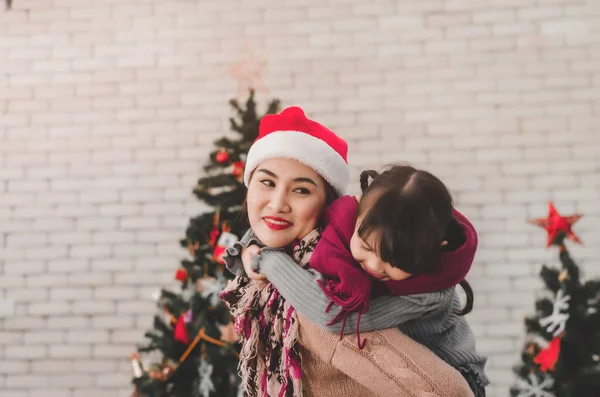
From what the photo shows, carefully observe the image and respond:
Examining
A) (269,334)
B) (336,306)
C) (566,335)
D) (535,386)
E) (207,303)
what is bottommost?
(535,386)

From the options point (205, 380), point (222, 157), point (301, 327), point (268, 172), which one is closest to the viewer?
point (301, 327)

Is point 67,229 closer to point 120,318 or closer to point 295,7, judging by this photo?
point 120,318

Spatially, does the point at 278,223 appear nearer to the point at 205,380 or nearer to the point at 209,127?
the point at 205,380

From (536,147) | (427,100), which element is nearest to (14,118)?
(427,100)

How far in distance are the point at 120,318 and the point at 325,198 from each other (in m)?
2.55

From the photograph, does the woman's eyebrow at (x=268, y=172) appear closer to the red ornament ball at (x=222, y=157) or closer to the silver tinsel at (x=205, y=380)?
the red ornament ball at (x=222, y=157)

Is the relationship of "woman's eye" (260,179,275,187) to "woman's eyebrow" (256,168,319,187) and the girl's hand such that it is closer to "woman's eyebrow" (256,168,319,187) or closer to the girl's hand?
"woman's eyebrow" (256,168,319,187)

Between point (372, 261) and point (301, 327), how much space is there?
8.9 inches

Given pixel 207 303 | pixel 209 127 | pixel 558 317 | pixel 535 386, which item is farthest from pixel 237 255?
pixel 209 127

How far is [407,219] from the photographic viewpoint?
3.18 ft

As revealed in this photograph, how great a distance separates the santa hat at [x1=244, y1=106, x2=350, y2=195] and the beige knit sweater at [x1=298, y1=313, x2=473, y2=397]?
342 mm

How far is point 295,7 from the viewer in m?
3.43

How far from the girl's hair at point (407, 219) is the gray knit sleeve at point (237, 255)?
0.34 meters

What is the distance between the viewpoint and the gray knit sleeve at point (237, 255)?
128 centimetres
